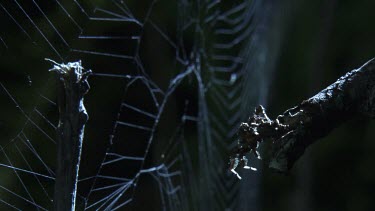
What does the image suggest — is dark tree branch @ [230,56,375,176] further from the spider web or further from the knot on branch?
the spider web

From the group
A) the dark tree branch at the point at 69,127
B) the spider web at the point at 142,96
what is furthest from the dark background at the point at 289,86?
the dark tree branch at the point at 69,127

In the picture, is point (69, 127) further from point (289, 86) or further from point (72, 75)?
point (289, 86)

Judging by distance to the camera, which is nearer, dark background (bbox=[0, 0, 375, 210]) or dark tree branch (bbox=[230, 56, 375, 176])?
dark tree branch (bbox=[230, 56, 375, 176])

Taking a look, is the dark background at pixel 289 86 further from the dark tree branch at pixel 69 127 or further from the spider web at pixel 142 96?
the dark tree branch at pixel 69 127

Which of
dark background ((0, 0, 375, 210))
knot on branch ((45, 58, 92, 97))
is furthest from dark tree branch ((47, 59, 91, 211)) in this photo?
dark background ((0, 0, 375, 210))

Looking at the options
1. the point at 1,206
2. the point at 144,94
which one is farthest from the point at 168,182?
the point at 1,206

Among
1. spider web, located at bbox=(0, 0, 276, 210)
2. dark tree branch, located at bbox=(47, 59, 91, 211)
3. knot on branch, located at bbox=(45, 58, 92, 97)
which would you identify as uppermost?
spider web, located at bbox=(0, 0, 276, 210)
